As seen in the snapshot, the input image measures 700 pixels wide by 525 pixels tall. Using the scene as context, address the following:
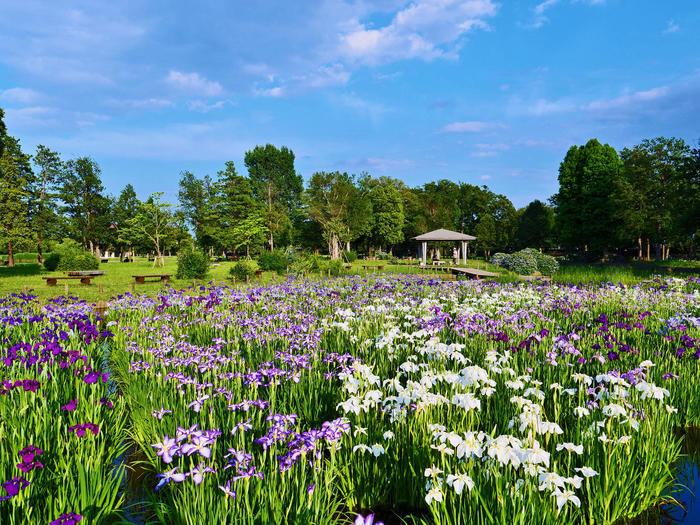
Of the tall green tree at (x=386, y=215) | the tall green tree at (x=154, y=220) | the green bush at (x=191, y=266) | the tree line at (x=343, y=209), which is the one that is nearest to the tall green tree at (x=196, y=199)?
the tree line at (x=343, y=209)

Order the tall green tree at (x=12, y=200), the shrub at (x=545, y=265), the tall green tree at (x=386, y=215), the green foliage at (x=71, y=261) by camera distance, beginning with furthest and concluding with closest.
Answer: the tall green tree at (x=386, y=215), the tall green tree at (x=12, y=200), the green foliage at (x=71, y=261), the shrub at (x=545, y=265)

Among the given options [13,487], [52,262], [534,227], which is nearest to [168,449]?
[13,487]

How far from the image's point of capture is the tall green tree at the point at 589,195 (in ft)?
130

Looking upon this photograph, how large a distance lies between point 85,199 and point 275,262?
43.3 metres

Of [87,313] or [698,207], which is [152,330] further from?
[698,207]

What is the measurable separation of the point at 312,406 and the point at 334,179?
2012 inches

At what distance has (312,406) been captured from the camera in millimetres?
3887

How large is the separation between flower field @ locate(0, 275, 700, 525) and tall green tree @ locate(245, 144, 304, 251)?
191ft

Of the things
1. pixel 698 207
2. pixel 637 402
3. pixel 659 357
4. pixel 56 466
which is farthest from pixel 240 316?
pixel 698 207

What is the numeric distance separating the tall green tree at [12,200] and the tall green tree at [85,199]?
1494 cm

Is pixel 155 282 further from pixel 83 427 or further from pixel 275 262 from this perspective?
pixel 83 427

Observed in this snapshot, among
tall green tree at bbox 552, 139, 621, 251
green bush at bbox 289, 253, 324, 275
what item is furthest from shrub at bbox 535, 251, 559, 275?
tall green tree at bbox 552, 139, 621, 251

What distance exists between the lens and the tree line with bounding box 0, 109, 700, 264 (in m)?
34.8

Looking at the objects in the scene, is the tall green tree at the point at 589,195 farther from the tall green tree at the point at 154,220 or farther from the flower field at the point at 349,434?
the tall green tree at the point at 154,220
